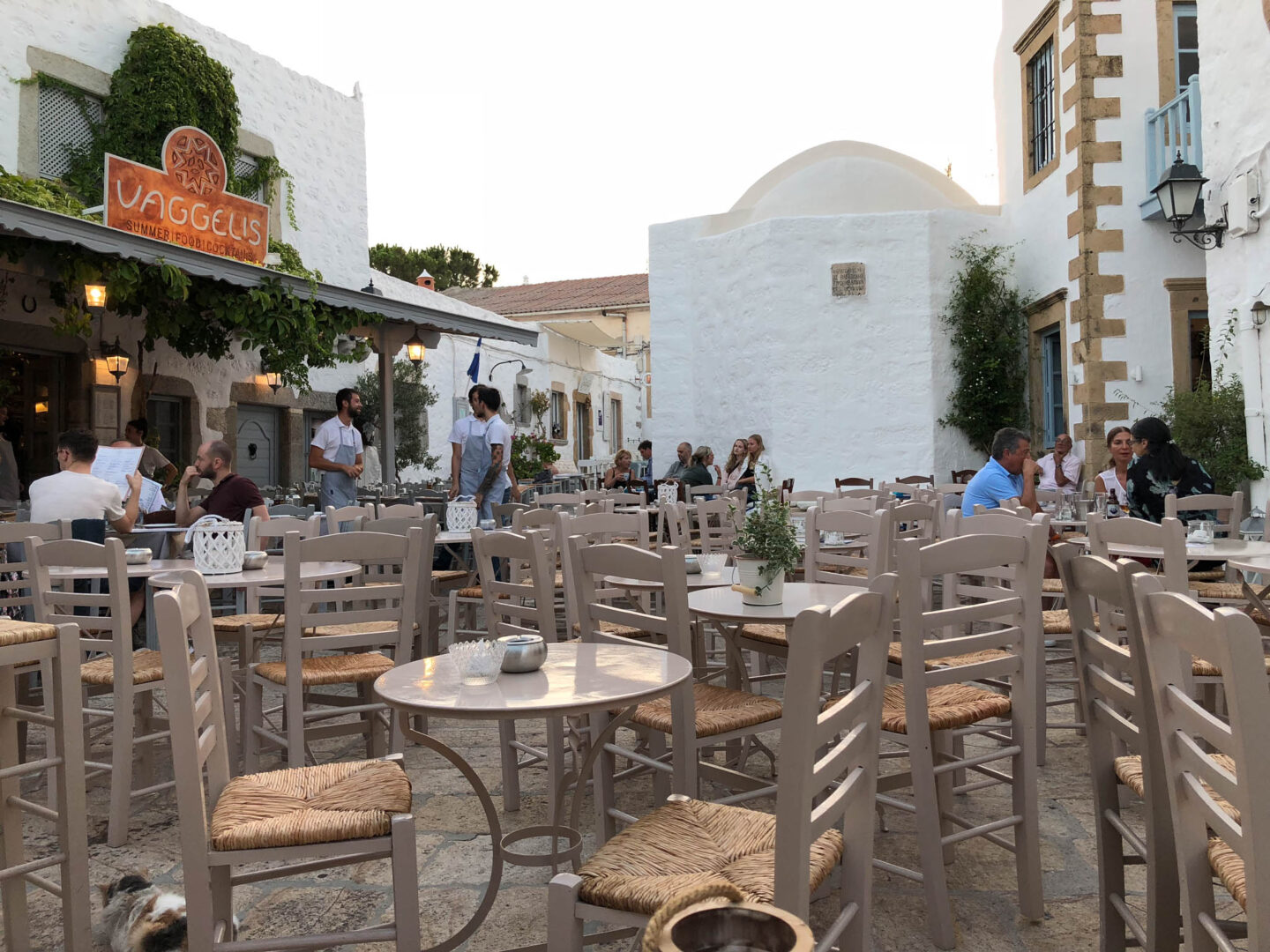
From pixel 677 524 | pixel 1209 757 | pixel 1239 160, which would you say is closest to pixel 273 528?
pixel 677 524

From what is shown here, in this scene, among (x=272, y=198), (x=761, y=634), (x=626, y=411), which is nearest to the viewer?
(x=761, y=634)

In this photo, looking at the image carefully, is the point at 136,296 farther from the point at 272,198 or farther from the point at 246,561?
the point at 246,561

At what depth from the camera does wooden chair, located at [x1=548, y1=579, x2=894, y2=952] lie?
1.45 meters

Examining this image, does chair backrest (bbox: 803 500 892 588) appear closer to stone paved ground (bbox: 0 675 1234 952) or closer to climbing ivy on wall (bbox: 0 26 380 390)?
stone paved ground (bbox: 0 675 1234 952)

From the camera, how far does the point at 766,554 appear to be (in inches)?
124

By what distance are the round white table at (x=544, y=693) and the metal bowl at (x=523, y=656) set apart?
0.06 feet

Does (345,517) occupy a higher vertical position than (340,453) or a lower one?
lower

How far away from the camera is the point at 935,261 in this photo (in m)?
12.1

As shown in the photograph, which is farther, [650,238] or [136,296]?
[650,238]

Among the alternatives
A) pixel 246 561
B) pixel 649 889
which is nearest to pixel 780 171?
pixel 246 561

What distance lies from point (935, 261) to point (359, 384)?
751 centimetres

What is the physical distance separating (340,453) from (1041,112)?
27.4ft

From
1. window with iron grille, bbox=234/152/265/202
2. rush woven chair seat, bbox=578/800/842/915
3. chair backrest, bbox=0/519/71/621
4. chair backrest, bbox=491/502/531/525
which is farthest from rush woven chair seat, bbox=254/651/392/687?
window with iron grille, bbox=234/152/265/202

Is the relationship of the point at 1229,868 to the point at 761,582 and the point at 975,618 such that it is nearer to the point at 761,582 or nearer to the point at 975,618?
the point at 975,618
